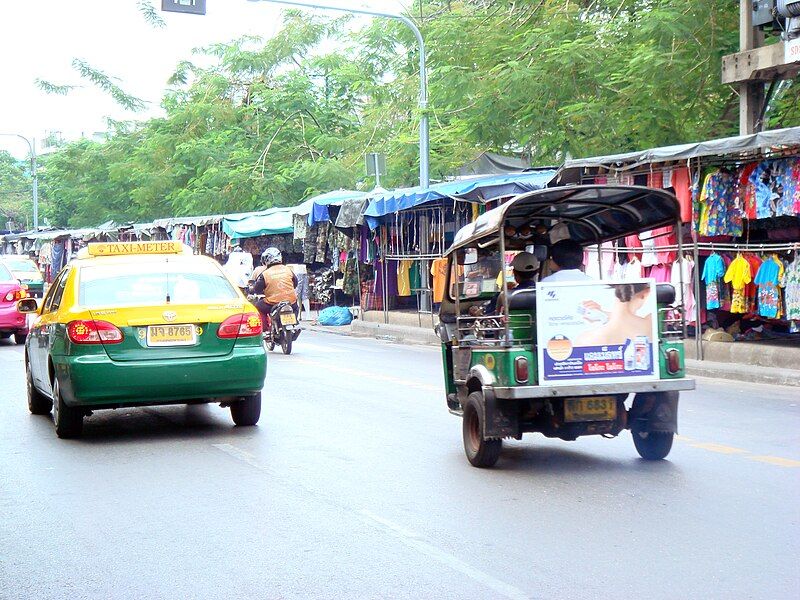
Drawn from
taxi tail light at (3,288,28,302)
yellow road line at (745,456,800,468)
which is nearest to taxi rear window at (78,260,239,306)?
yellow road line at (745,456,800,468)

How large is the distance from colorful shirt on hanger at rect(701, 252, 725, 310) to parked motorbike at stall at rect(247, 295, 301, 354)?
7.07 meters

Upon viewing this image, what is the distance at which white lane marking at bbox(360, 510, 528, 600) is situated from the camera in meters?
5.21

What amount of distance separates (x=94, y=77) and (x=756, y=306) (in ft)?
159

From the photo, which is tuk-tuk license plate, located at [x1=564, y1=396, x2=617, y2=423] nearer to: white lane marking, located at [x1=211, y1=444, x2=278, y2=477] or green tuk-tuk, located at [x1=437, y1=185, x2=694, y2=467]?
green tuk-tuk, located at [x1=437, y1=185, x2=694, y2=467]

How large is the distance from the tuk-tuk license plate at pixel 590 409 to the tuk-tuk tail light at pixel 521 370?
380 millimetres

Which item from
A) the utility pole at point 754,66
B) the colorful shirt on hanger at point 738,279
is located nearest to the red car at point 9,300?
the colorful shirt on hanger at point 738,279

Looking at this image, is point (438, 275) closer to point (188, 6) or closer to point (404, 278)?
point (404, 278)

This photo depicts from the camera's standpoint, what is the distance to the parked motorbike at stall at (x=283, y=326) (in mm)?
19406

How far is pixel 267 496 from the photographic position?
7.48 metres

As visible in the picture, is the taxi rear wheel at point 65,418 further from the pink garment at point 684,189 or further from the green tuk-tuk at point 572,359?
the pink garment at point 684,189

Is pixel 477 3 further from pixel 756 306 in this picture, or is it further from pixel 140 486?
pixel 140 486

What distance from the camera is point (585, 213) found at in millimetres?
9203

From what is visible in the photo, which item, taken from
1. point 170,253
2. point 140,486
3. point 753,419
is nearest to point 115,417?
point 170,253

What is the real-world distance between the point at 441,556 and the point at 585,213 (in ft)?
13.5
